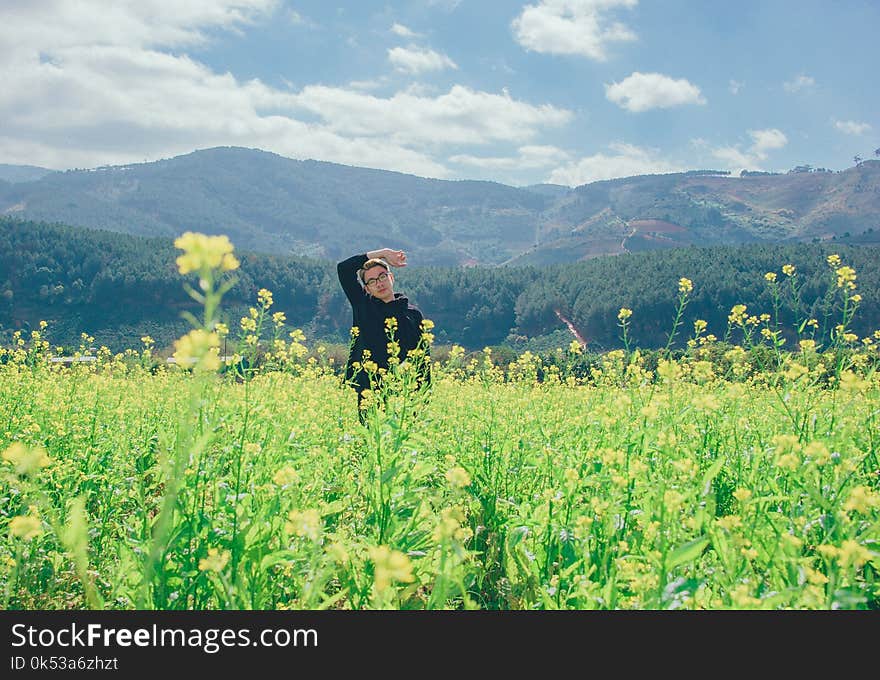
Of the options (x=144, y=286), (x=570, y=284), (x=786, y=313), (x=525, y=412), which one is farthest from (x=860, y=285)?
(x=144, y=286)

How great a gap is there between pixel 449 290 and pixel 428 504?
10202 centimetres

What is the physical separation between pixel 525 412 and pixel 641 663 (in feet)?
Answer: 11.3

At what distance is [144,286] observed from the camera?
89812 mm

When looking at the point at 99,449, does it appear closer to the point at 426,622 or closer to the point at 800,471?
the point at 426,622

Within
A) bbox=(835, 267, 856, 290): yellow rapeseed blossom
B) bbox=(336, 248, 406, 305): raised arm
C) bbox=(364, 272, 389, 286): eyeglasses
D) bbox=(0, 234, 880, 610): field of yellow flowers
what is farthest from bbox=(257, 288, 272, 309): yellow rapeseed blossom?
bbox=(835, 267, 856, 290): yellow rapeseed blossom

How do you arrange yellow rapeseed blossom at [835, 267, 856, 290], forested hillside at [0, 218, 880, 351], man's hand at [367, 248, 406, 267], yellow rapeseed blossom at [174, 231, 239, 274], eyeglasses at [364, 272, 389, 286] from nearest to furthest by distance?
yellow rapeseed blossom at [174, 231, 239, 274] < yellow rapeseed blossom at [835, 267, 856, 290] < eyeglasses at [364, 272, 389, 286] < man's hand at [367, 248, 406, 267] < forested hillside at [0, 218, 880, 351]

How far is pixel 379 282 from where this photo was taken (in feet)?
18.8

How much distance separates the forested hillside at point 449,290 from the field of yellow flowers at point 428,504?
67577 mm

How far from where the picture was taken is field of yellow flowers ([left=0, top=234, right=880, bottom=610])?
2.06m

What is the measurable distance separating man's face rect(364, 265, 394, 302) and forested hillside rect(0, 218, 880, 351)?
66.8m

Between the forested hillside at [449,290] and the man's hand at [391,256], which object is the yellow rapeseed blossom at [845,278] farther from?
the forested hillside at [449,290]

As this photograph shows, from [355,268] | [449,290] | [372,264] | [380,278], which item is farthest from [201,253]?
[449,290]

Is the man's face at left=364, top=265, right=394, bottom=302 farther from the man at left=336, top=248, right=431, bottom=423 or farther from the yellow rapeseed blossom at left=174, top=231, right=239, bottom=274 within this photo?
the yellow rapeseed blossom at left=174, top=231, right=239, bottom=274

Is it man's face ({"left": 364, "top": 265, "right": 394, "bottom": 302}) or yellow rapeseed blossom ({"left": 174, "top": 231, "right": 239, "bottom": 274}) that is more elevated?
man's face ({"left": 364, "top": 265, "right": 394, "bottom": 302})
